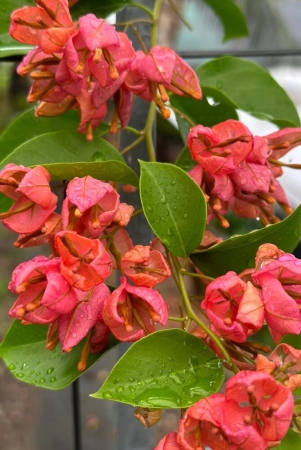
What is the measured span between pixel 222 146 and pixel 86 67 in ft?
0.31

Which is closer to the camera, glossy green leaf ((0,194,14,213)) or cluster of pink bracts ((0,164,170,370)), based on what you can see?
cluster of pink bracts ((0,164,170,370))

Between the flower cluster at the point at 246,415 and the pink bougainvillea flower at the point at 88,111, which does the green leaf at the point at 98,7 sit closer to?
the pink bougainvillea flower at the point at 88,111

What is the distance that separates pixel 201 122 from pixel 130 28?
100 millimetres

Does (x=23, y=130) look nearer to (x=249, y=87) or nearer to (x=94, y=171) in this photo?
(x=94, y=171)

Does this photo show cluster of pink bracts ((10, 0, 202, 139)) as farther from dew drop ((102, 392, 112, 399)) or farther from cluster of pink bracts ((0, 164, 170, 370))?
dew drop ((102, 392, 112, 399))

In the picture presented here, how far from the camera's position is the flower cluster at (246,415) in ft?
0.80

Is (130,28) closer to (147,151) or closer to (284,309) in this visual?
(147,151)

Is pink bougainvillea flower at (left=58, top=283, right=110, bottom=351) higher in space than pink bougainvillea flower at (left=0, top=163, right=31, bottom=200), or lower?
lower

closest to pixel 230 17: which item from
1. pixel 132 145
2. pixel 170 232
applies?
pixel 132 145

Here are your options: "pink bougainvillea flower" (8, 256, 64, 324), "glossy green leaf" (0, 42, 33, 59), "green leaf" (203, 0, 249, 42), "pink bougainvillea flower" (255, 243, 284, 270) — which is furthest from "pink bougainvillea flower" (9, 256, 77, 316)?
"green leaf" (203, 0, 249, 42)

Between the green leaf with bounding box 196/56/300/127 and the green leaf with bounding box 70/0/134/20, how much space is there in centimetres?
10

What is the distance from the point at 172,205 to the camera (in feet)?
1.12

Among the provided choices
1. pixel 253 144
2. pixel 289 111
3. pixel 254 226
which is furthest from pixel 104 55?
pixel 254 226

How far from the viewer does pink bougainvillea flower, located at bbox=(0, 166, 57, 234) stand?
0.31 m
